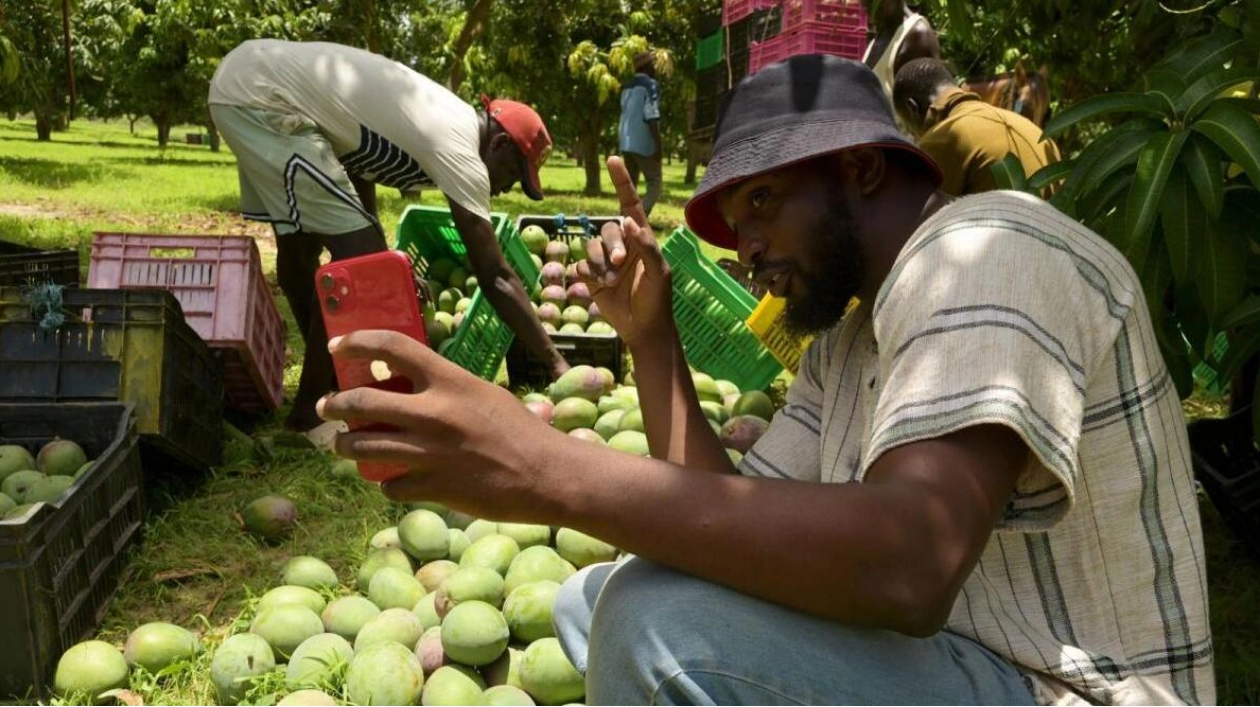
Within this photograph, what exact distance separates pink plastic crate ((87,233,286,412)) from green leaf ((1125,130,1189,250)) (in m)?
3.16

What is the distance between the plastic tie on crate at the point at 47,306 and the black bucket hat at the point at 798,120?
2373mm

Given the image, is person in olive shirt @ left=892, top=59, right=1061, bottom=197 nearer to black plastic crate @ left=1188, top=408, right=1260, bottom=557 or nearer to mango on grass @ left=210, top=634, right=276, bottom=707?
black plastic crate @ left=1188, top=408, right=1260, bottom=557

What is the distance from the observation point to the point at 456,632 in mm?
2209

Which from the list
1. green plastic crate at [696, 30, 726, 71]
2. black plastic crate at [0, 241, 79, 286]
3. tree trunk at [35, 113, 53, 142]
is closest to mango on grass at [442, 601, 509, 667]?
black plastic crate at [0, 241, 79, 286]

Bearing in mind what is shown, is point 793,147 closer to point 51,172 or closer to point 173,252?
point 173,252

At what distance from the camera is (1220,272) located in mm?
1847

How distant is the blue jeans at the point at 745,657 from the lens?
1.19m

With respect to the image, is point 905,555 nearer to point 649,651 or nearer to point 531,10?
point 649,651

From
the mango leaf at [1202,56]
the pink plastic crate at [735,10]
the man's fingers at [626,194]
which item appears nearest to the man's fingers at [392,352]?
the man's fingers at [626,194]

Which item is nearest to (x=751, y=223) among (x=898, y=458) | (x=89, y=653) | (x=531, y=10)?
(x=898, y=458)

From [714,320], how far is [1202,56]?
2.64 meters

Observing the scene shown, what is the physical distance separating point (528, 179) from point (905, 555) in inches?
132

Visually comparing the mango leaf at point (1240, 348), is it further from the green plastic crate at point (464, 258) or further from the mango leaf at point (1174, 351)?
the green plastic crate at point (464, 258)

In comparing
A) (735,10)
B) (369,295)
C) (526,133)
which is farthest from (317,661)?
(735,10)
